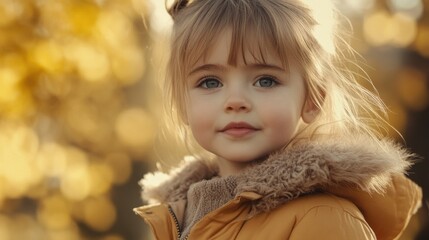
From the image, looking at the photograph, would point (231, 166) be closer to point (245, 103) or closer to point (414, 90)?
point (245, 103)

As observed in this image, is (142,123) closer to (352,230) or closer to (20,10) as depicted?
(20,10)

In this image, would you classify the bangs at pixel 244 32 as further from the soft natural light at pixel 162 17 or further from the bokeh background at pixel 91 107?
the bokeh background at pixel 91 107

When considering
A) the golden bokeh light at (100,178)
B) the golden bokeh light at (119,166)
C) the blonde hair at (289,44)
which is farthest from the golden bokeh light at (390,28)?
the blonde hair at (289,44)

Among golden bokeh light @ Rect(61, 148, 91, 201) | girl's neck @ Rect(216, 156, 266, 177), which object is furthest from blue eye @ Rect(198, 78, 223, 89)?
golden bokeh light @ Rect(61, 148, 91, 201)

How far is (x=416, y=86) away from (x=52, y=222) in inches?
121

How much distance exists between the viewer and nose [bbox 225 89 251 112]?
7.72ft

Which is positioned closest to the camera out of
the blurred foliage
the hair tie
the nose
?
the nose

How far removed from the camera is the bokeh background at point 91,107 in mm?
6589

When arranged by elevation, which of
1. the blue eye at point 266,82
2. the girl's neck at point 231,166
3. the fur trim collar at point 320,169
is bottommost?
the fur trim collar at point 320,169

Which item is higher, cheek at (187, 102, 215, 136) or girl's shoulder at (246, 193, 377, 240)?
cheek at (187, 102, 215, 136)

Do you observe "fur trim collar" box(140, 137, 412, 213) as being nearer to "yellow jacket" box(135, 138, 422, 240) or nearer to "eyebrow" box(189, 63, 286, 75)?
"yellow jacket" box(135, 138, 422, 240)

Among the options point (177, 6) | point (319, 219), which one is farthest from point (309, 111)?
point (177, 6)

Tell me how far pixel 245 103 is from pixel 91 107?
485cm

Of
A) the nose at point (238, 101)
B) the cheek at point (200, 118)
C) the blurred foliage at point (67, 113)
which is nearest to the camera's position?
the nose at point (238, 101)
